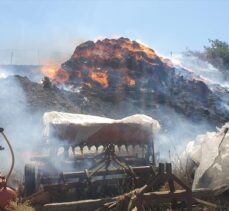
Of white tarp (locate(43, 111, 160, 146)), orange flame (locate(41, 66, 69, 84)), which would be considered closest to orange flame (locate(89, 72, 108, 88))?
orange flame (locate(41, 66, 69, 84))

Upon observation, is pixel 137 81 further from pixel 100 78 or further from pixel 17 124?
pixel 17 124

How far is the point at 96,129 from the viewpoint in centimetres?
1064

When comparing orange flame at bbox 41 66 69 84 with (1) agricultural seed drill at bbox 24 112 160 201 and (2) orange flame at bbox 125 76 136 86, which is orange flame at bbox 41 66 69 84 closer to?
(2) orange flame at bbox 125 76 136 86

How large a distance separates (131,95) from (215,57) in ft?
54.4

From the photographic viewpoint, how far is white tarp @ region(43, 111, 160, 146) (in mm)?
10305

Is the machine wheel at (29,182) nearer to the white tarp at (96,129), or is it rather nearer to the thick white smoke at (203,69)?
the white tarp at (96,129)

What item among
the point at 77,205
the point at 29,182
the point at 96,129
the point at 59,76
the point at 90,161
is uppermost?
the point at 59,76

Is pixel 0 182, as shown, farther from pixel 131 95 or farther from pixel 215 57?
pixel 215 57

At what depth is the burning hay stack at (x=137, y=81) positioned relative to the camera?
20328 mm

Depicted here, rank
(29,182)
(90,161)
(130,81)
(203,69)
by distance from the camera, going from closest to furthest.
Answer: (29,182) < (90,161) < (130,81) < (203,69)

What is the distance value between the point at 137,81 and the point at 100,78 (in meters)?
1.88

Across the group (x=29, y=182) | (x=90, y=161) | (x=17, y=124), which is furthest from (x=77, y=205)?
(x=17, y=124)

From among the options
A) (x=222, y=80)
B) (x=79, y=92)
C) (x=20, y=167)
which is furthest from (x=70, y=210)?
(x=222, y=80)

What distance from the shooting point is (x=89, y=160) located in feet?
34.5
